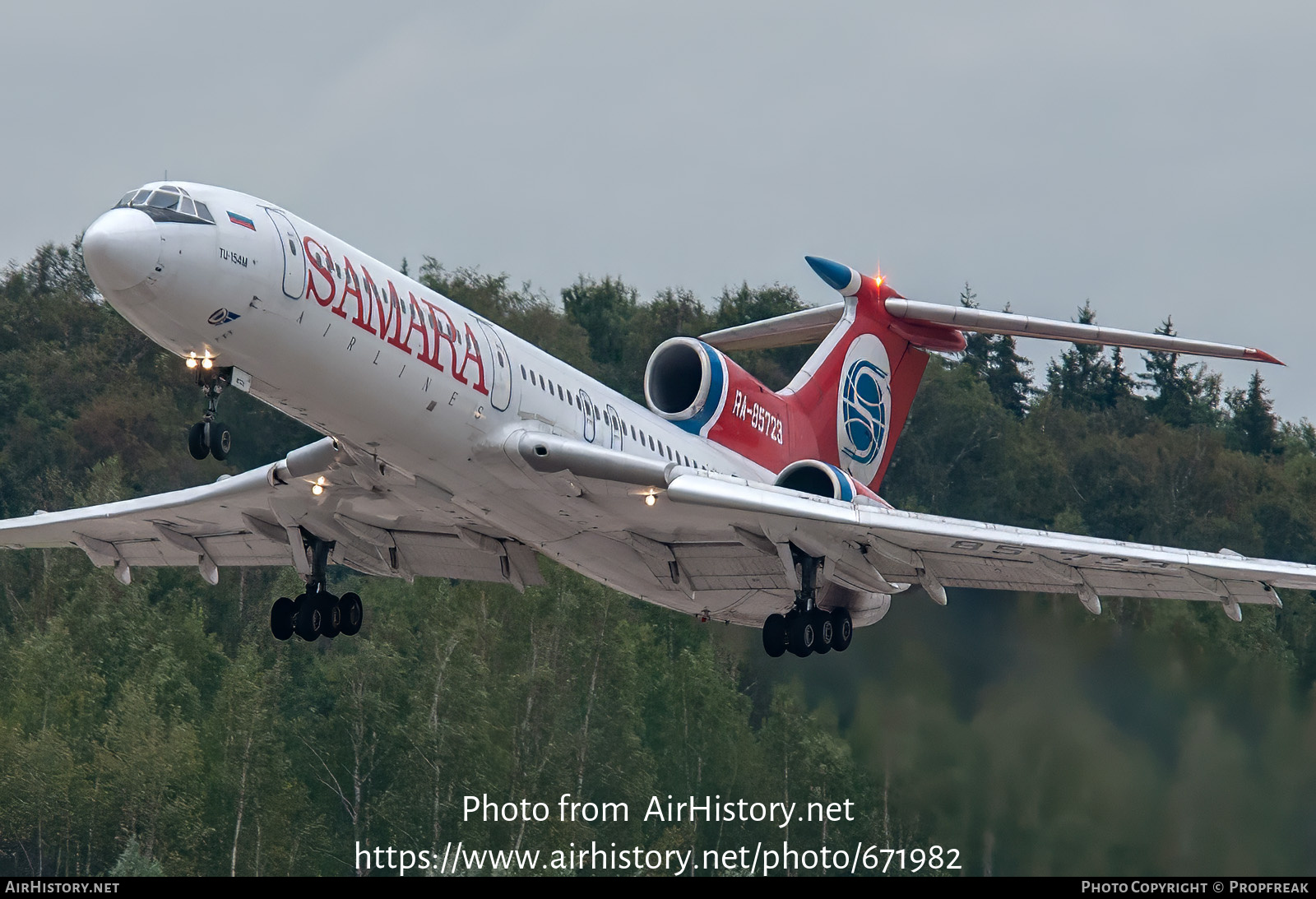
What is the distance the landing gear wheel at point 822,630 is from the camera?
20.7 metres

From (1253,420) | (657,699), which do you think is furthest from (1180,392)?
(657,699)

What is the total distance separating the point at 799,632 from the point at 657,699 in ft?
33.1

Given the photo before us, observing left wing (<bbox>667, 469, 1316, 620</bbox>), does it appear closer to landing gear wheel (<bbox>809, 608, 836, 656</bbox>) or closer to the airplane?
the airplane

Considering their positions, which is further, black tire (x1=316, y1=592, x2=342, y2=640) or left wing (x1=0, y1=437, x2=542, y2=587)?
black tire (x1=316, y1=592, x2=342, y2=640)

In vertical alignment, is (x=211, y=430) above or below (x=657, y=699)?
above

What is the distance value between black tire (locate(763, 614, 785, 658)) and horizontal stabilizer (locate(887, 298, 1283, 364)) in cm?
493

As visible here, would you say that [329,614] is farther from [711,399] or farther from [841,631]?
[841,631]

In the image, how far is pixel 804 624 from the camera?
20.6m

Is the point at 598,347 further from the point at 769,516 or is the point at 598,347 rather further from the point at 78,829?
the point at 769,516

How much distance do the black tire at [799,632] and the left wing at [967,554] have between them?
1.88 feet

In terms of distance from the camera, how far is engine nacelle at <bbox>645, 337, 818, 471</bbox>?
21.8 m

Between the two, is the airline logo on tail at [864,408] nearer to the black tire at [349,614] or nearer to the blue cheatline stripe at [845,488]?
the blue cheatline stripe at [845,488]

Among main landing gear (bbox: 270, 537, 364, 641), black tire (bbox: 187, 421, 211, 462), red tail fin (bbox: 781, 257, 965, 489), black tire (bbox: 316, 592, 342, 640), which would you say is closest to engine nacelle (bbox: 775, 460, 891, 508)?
red tail fin (bbox: 781, 257, 965, 489)

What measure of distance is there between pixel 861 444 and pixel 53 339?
1392 inches
